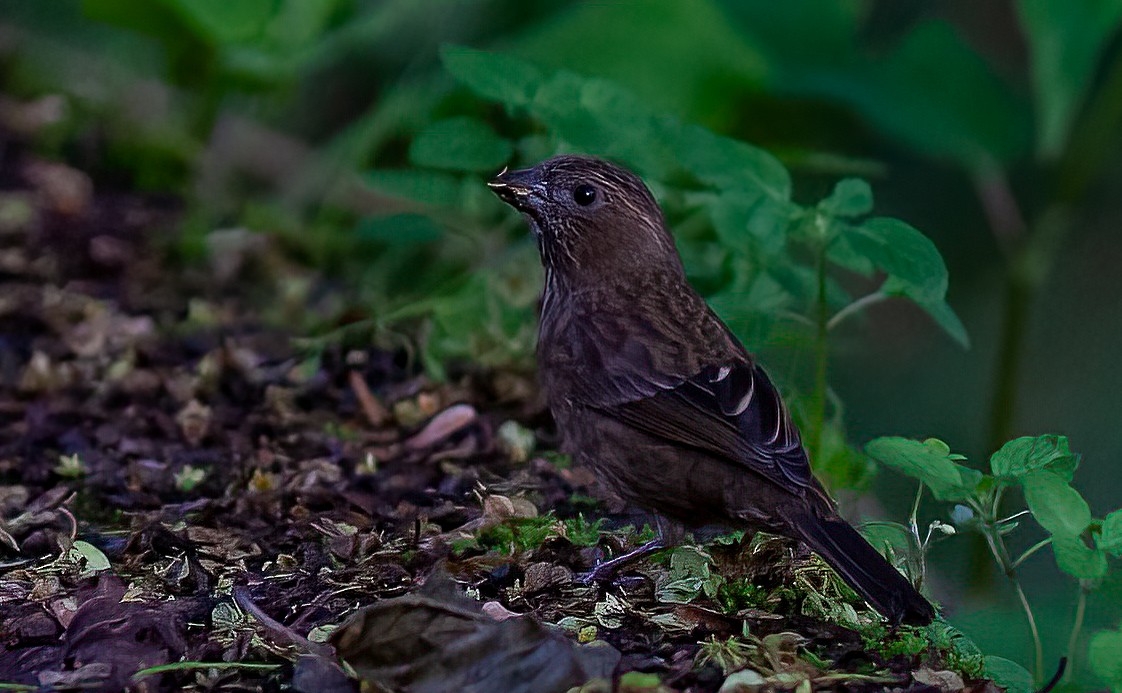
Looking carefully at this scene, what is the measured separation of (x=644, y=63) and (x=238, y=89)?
180 centimetres

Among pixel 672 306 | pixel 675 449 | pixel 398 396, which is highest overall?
pixel 672 306

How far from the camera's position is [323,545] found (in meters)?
2.93

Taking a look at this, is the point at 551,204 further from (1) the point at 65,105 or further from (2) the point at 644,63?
(1) the point at 65,105

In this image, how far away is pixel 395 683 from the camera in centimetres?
224

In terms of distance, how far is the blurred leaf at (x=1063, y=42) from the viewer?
496 cm

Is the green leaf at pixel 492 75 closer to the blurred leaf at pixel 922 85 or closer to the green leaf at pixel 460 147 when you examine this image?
the green leaf at pixel 460 147

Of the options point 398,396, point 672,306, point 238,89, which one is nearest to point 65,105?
point 238,89

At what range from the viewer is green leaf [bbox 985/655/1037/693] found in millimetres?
2367

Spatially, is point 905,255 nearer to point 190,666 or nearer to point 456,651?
point 456,651

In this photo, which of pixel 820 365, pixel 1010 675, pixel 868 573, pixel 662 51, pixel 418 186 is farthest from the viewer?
pixel 662 51

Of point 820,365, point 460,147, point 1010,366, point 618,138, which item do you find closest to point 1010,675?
point 820,365

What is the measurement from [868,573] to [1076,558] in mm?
385

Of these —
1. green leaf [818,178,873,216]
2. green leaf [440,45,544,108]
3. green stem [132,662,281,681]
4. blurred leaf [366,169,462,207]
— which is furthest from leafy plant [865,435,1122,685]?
blurred leaf [366,169,462,207]

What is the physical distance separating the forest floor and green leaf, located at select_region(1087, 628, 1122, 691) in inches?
14.3
